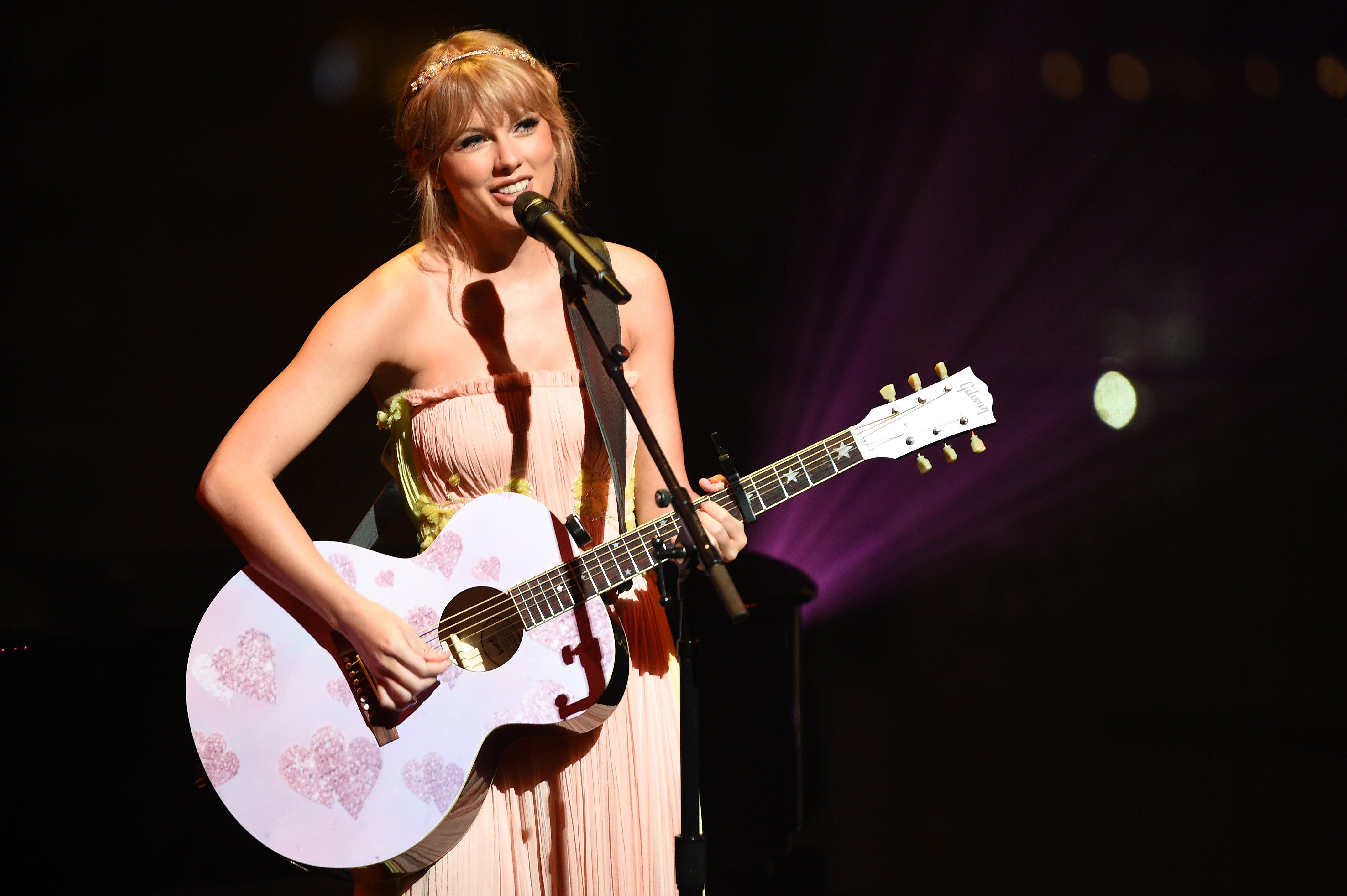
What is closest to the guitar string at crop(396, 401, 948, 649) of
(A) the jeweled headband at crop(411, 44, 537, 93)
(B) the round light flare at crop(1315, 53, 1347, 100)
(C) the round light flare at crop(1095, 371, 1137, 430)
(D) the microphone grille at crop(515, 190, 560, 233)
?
(D) the microphone grille at crop(515, 190, 560, 233)

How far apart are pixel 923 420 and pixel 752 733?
155cm

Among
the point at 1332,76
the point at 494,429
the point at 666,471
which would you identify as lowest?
the point at 666,471

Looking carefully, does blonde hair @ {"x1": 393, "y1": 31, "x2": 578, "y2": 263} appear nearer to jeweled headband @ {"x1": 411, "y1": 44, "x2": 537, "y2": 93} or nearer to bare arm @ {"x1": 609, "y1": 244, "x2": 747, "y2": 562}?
jeweled headband @ {"x1": 411, "y1": 44, "x2": 537, "y2": 93}

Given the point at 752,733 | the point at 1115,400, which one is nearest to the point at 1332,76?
the point at 1115,400

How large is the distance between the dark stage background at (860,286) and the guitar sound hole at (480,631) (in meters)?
1.64

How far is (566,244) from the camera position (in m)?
1.47

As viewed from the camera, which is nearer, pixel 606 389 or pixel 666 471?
pixel 666 471

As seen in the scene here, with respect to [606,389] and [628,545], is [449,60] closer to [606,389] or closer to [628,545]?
[606,389]

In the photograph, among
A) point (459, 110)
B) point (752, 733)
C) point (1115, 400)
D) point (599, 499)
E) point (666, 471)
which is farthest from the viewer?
point (1115, 400)

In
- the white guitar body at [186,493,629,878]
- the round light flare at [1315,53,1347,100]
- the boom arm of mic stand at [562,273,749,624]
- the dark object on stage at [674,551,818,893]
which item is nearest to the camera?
the boom arm of mic stand at [562,273,749,624]

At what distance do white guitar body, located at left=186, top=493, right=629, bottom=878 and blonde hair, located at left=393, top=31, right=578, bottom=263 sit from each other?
0.56 m

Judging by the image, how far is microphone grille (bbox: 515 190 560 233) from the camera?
154 cm

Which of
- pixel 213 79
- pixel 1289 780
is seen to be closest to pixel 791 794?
pixel 1289 780

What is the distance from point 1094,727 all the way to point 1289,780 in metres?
0.85
